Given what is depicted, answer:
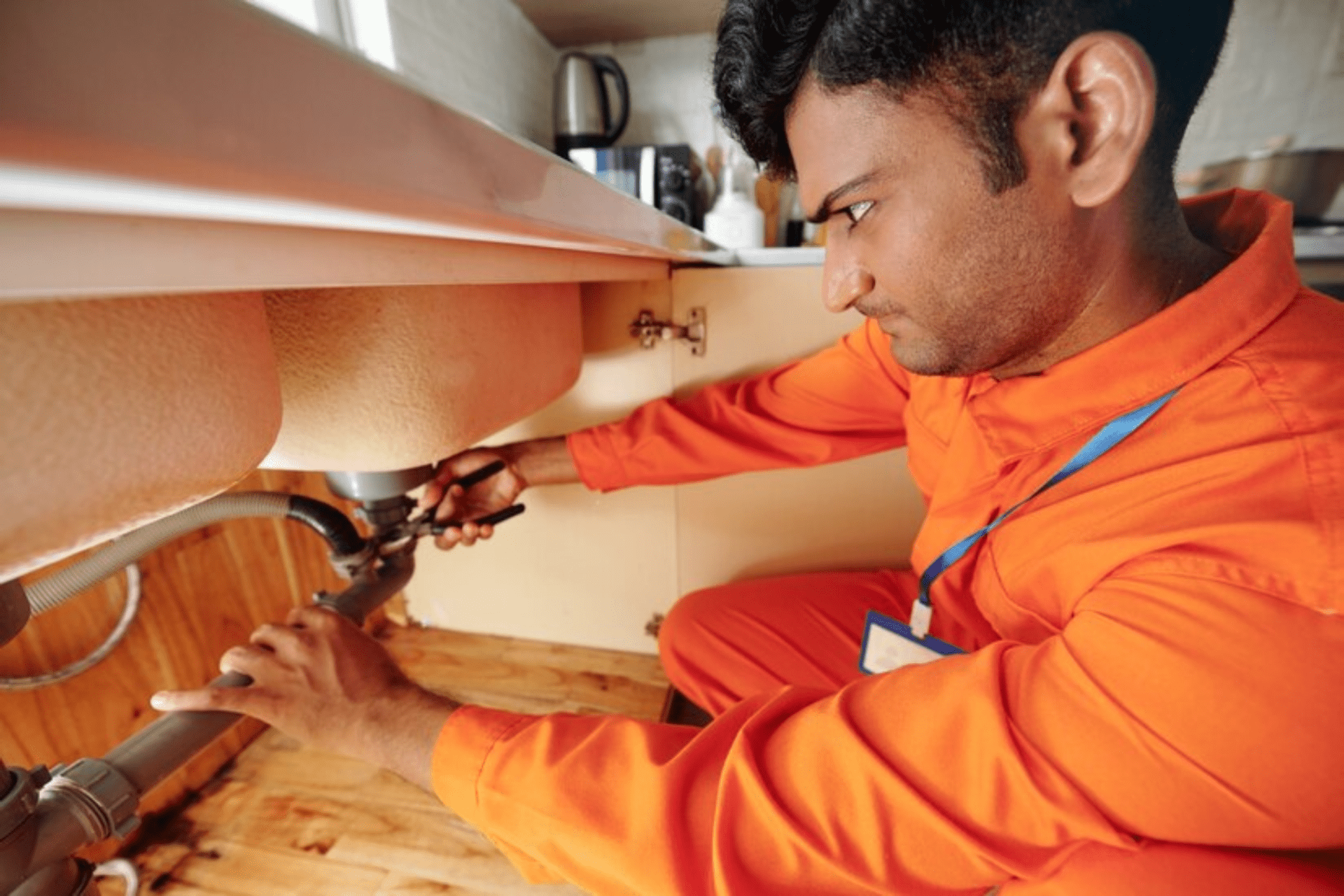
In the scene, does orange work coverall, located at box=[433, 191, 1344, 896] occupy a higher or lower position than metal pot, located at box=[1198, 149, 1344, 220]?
lower

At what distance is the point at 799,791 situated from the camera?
37cm

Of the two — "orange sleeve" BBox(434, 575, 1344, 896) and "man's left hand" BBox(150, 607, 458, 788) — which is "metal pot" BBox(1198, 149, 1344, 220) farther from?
"man's left hand" BBox(150, 607, 458, 788)

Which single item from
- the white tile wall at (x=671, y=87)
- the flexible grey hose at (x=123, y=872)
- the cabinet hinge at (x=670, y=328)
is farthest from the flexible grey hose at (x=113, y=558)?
the white tile wall at (x=671, y=87)

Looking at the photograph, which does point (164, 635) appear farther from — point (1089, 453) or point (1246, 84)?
point (1246, 84)

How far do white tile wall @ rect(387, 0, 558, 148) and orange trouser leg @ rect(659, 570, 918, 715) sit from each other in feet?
2.32

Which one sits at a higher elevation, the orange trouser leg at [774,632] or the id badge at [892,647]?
the id badge at [892,647]

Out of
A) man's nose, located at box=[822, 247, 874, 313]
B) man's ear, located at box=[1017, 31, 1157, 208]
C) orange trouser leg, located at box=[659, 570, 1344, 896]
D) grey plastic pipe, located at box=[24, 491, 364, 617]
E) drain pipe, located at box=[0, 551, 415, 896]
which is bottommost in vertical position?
orange trouser leg, located at box=[659, 570, 1344, 896]

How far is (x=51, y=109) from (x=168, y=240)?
3.8 inches

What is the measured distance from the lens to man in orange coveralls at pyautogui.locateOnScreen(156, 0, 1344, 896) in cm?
33

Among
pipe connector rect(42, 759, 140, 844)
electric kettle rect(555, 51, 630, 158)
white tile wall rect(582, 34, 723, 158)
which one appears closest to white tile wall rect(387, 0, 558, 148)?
electric kettle rect(555, 51, 630, 158)

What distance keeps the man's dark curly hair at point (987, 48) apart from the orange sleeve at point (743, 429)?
40 cm

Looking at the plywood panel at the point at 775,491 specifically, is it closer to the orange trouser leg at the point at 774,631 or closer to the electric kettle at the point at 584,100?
the orange trouser leg at the point at 774,631

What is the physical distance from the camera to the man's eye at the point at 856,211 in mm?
461

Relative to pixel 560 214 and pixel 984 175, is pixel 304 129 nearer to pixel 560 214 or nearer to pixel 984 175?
pixel 560 214
